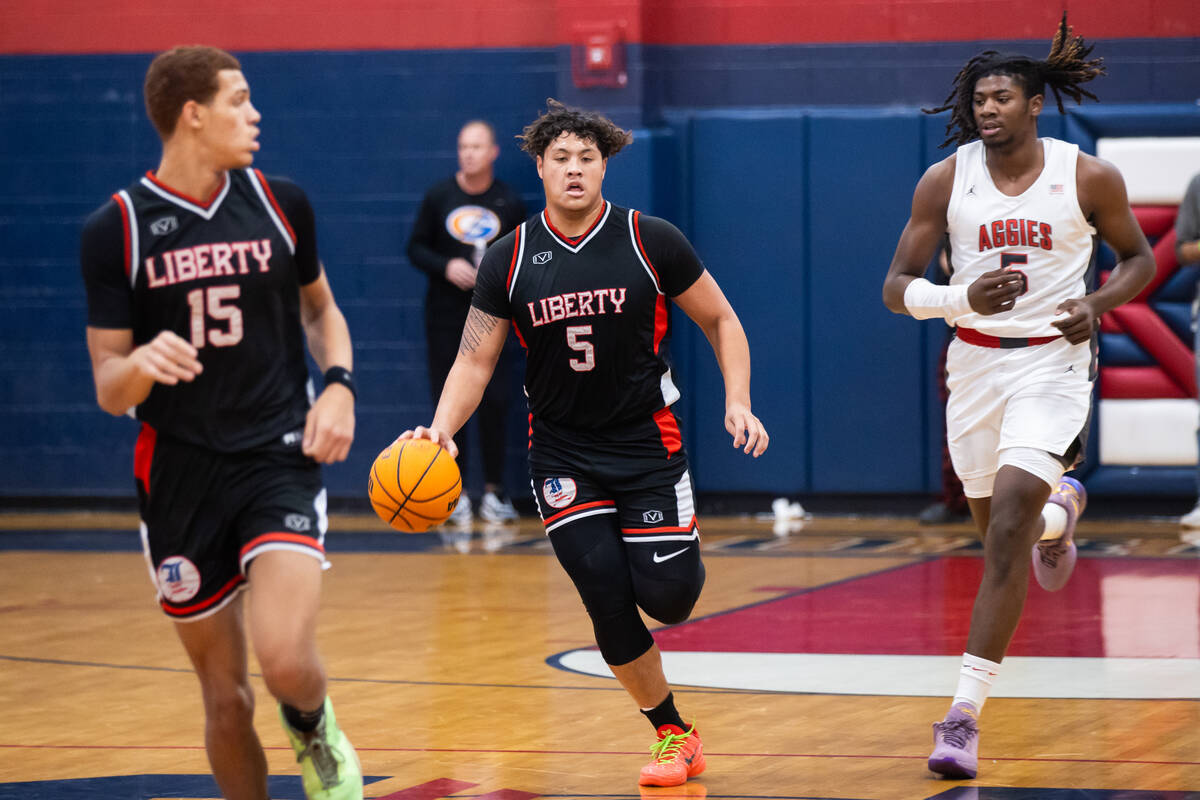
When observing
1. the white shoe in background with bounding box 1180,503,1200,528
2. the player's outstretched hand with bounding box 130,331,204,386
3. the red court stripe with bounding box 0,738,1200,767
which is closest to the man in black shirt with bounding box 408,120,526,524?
the white shoe in background with bounding box 1180,503,1200,528

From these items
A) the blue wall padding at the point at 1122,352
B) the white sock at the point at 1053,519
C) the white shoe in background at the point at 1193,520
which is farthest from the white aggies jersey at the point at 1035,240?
the blue wall padding at the point at 1122,352

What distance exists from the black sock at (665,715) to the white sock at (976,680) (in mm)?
775

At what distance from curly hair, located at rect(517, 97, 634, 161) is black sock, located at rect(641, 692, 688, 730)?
154 cm

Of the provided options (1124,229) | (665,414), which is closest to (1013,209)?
(1124,229)

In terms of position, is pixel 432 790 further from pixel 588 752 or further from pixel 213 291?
pixel 213 291

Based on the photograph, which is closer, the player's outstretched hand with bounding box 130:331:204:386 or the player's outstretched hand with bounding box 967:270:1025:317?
the player's outstretched hand with bounding box 130:331:204:386

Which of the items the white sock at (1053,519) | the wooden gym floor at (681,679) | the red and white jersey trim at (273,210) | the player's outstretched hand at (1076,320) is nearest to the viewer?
the red and white jersey trim at (273,210)

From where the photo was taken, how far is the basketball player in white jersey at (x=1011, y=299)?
500 cm

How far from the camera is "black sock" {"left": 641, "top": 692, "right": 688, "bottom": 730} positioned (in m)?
4.92

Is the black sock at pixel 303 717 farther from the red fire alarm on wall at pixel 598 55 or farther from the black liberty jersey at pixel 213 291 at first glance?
the red fire alarm on wall at pixel 598 55

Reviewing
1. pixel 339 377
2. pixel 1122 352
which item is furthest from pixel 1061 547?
pixel 1122 352

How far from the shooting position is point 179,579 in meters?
3.98

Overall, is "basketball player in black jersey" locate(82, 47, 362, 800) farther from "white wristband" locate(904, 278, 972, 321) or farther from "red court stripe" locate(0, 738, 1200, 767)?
"white wristband" locate(904, 278, 972, 321)

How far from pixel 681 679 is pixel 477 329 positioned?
1.85 metres
